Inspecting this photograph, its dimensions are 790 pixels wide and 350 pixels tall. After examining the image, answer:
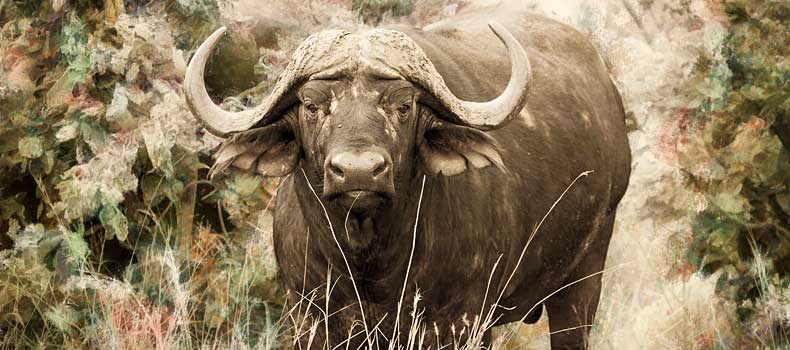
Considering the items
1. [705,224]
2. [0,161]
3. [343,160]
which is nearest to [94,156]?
[0,161]

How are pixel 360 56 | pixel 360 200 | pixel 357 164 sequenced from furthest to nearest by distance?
1. pixel 360 56
2. pixel 360 200
3. pixel 357 164

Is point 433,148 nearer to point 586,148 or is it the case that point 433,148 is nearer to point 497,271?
point 497,271

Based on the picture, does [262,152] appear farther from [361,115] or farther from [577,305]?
[577,305]

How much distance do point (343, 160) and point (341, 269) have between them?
30.2 inches

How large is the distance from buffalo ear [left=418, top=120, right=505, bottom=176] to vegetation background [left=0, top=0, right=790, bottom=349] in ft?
3.67

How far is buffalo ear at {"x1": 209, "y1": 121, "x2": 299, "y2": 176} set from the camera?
206 inches

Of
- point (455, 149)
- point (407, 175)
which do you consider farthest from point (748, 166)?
point (407, 175)

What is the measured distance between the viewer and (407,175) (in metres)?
5.11

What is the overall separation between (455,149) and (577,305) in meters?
1.82

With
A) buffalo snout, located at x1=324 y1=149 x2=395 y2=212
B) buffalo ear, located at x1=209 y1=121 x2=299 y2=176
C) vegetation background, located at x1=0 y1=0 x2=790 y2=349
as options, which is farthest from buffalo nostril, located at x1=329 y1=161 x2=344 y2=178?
vegetation background, located at x1=0 y1=0 x2=790 y2=349

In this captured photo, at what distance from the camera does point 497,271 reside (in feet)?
18.6

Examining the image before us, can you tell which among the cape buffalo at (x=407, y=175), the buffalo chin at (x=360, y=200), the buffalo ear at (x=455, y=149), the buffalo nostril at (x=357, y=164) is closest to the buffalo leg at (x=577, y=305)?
the cape buffalo at (x=407, y=175)

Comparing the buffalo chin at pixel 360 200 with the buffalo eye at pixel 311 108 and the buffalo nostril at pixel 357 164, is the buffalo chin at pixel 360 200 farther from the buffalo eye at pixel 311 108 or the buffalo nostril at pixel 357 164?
the buffalo eye at pixel 311 108

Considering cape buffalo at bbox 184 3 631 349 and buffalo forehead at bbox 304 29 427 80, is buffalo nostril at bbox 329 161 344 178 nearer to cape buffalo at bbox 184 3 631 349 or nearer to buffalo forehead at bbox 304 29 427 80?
cape buffalo at bbox 184 3 631 349
